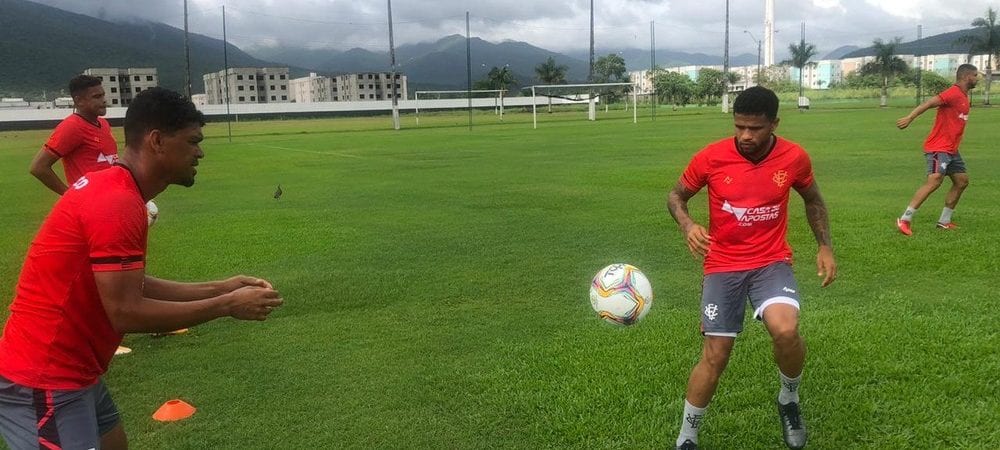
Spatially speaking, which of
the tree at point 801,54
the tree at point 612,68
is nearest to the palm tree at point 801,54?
the tree at point 801,54

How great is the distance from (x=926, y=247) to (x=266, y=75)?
413 feet

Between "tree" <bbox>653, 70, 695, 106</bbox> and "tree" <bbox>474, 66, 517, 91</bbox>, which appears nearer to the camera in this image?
"tree" <bbox>653, 70, 695, 106</bbox>

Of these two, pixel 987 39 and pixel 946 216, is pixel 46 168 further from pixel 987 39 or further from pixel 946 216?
pixel 987 39

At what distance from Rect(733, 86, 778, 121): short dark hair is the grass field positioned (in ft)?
6.70

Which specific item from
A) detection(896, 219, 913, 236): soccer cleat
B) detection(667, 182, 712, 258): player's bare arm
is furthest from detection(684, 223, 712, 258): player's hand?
detection(896, 219, 913, 236): soccer cleat

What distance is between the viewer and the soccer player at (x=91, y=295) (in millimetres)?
2840

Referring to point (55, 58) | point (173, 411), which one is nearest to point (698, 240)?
point (173, 411)

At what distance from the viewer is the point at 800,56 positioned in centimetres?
8938

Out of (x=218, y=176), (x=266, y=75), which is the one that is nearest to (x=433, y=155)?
(x=218, y=176)

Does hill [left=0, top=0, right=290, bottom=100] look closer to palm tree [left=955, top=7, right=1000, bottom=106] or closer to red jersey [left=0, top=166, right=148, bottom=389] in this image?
palm tree [left=955, top=7, right=1000, bottom=106]

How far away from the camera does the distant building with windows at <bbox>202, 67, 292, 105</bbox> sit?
110m

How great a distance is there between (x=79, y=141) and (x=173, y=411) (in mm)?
3711

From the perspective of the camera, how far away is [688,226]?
4766 mm

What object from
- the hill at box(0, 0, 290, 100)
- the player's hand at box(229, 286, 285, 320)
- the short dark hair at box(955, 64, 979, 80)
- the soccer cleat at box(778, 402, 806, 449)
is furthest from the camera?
the hill at box(0, 0, 290, 100)
